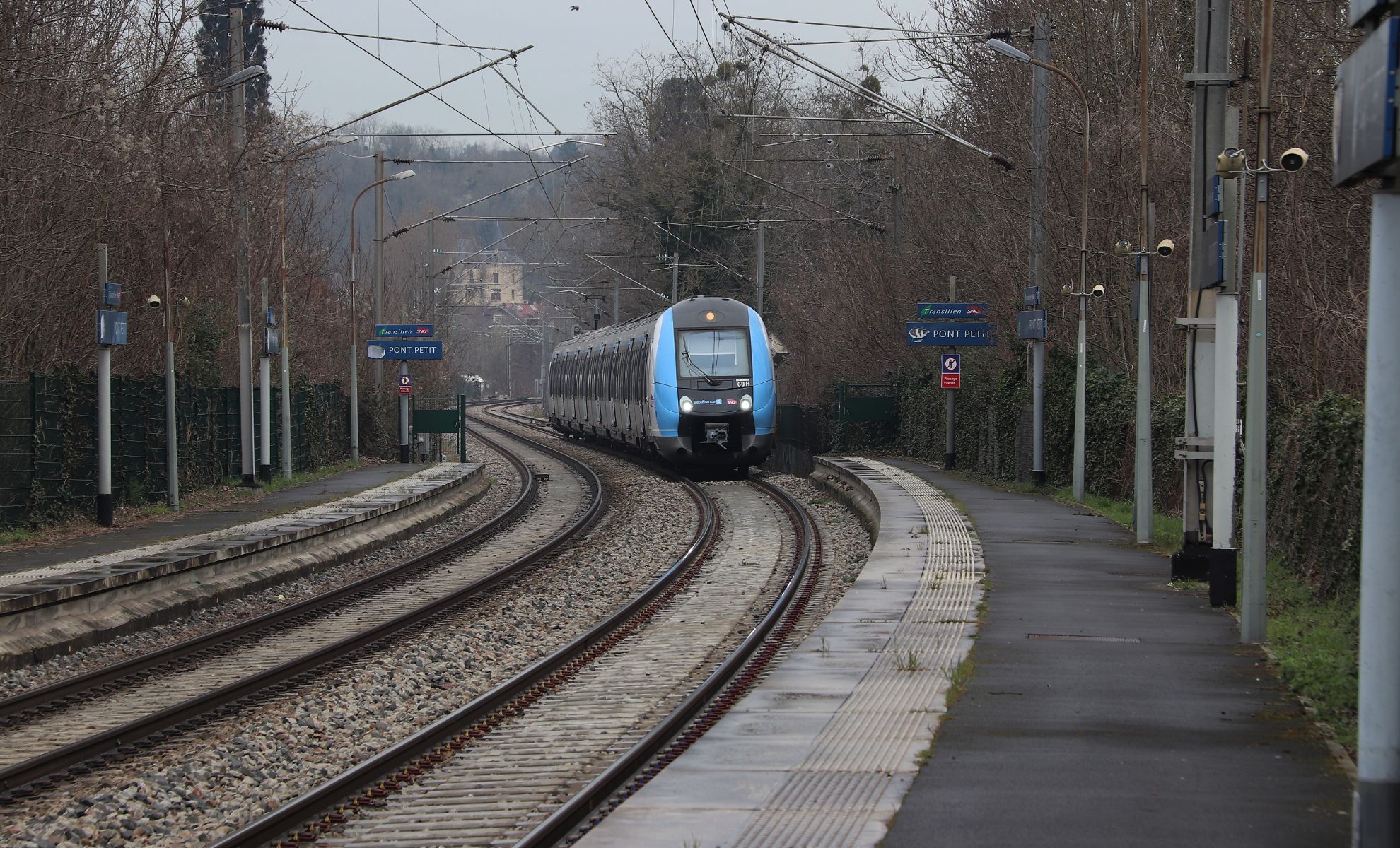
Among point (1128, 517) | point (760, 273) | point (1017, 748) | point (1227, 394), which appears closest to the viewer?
point (1017, 748)

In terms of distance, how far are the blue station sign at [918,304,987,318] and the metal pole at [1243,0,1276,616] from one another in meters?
18.2

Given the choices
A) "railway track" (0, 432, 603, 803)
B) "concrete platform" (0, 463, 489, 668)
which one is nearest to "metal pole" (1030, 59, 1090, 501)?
"railway track" (0, 432, 603, 803)

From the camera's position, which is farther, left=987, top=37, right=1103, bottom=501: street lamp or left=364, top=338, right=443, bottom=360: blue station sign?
left=364, top=338, right=443, bottom=360: blue station sign

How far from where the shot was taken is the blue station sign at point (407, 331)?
117 ft

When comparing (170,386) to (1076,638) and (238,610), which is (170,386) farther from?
(1076,638)

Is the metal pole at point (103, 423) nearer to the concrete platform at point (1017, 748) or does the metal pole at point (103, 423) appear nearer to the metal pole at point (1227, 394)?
the concrete platform at point (1017, 748)

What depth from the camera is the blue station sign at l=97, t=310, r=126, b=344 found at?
17869mm

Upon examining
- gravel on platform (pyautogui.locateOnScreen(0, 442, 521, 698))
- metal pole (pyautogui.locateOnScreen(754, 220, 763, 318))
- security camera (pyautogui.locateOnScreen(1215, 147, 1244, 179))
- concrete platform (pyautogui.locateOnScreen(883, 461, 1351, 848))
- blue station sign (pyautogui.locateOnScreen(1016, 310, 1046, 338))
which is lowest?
gravel on platform (pyautogui.locateOnScreen(0, 442, 521, 698))

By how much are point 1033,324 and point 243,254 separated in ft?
42.0

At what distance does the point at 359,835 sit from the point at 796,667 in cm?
361

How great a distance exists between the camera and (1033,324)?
22.8 metres

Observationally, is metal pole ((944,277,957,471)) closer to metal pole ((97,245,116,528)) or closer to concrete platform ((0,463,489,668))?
concrete platform ((0,463,489,668))

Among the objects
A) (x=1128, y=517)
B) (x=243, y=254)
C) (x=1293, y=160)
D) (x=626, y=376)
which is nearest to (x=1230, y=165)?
(x=1293, y=160)

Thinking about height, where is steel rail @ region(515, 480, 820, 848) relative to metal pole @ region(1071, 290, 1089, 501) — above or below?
below
